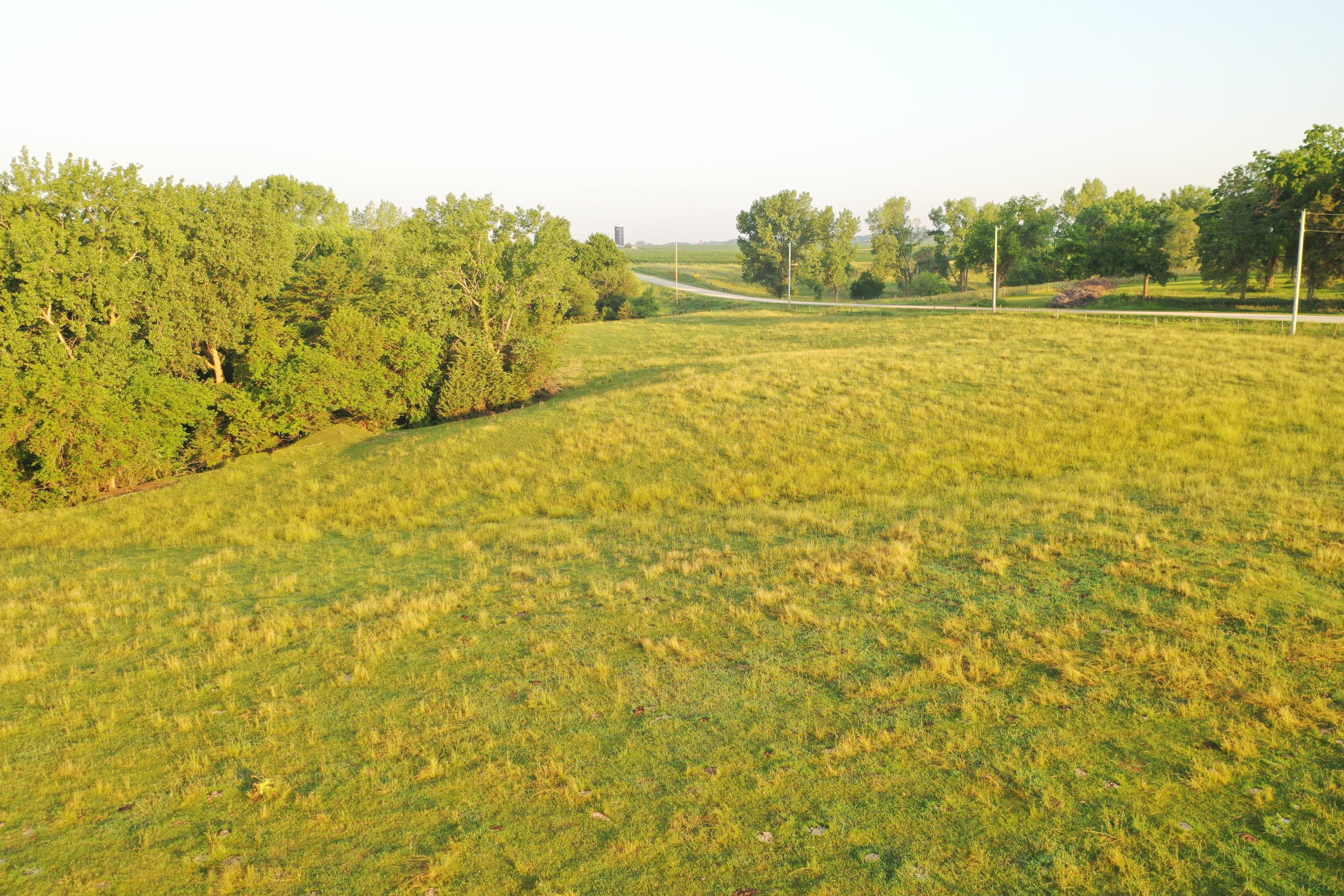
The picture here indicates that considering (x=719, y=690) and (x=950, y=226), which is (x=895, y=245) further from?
(x=719, y=690)

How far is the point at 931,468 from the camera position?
74.0 feet

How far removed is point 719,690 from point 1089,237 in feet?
339

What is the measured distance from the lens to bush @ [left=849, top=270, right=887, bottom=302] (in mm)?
104875

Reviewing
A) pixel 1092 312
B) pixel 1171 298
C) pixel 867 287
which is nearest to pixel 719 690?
pixel 1092 312

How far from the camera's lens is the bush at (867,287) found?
10488 cm

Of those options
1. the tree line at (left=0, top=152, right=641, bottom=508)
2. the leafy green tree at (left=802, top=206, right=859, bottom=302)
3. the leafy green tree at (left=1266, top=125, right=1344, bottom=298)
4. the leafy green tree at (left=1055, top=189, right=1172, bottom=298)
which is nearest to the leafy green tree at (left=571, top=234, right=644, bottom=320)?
the leafy green tree at (left=802, top=206, right=859, bottom=302)

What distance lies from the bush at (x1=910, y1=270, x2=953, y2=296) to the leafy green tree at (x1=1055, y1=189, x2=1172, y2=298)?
47.3ft

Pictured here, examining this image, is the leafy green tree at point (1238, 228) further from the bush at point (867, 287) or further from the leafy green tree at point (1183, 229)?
the bush at point (867, 287)

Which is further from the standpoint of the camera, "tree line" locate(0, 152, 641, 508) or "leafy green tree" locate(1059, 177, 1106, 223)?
"leafy green tree" locate(1059, 177, 1106, 223)

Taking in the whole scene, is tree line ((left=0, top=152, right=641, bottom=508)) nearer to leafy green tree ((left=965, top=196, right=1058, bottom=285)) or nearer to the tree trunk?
the tree trunk

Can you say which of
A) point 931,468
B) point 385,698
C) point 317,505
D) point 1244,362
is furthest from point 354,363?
point 1244,362

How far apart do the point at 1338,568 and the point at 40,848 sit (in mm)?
17138

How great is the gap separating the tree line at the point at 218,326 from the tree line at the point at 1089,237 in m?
43.1

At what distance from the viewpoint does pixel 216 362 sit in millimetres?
37781
